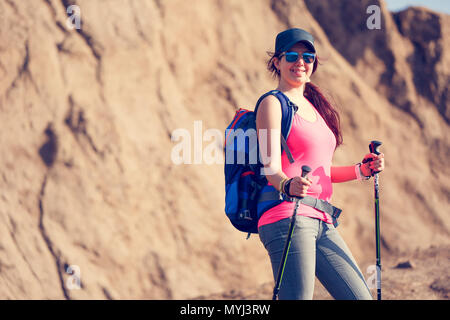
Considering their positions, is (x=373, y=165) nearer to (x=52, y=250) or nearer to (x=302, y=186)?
(x=302, y=186)

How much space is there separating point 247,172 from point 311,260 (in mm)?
596

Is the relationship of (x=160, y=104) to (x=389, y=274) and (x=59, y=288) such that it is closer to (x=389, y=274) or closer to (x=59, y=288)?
(x=59, y=288)

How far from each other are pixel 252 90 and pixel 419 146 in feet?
14.0

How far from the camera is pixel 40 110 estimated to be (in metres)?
8.73

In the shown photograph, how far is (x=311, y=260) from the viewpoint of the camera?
8.66ft

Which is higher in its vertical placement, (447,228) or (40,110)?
(40,110)

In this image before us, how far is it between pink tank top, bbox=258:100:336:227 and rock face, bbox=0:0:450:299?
6.13m

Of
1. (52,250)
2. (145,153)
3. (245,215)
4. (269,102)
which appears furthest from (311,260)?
(145,153)

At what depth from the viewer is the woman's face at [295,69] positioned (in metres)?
3.02

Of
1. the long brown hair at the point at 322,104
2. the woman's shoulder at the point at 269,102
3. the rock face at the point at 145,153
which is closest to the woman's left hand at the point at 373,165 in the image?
the long brown hair at the point at 322,104

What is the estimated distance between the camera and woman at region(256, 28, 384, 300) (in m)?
2.61

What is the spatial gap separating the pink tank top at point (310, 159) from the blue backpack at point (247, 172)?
0.14ft

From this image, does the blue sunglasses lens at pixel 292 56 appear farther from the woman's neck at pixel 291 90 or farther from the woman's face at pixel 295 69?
the woman's neck at pixel 291 90

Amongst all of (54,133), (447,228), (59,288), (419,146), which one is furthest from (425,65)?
(59,288)
